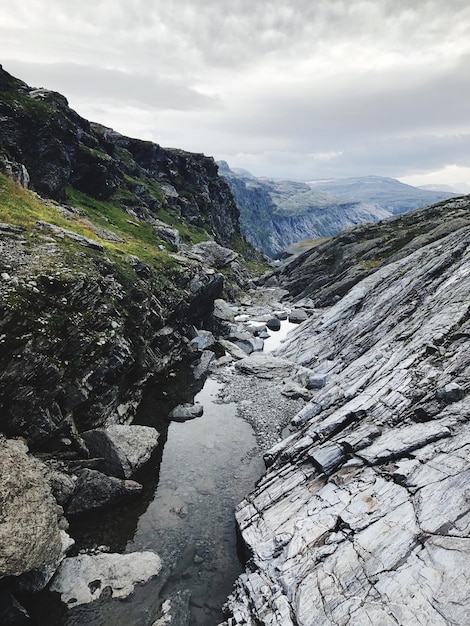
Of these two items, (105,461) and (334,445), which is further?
(105,461)

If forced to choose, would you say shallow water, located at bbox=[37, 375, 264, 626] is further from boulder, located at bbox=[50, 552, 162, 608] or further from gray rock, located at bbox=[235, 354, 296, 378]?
gray rock, located at bbox=[235, 354, 296, 378]

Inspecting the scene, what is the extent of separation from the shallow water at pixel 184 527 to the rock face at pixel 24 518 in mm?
2632

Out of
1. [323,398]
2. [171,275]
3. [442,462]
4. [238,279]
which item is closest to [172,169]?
[238,279]

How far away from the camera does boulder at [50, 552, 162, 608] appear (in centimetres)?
1966

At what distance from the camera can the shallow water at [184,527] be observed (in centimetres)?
1920

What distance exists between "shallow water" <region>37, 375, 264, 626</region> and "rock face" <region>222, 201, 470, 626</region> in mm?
1927

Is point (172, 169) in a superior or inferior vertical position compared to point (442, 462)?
superior

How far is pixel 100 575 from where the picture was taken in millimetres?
20578

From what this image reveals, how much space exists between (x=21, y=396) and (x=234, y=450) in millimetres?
18825

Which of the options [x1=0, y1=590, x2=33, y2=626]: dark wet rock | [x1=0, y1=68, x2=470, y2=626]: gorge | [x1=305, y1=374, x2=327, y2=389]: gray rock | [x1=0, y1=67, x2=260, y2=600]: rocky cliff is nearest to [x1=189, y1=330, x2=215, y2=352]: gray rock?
[x1=0, y1=68, x2=470, y2=626]: gorge

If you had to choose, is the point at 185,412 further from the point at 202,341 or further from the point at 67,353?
the point at 202,341

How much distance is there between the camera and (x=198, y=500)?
1087 inches

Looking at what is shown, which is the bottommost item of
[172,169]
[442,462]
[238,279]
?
[238,279]

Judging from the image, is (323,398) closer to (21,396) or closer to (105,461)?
(105,461)
